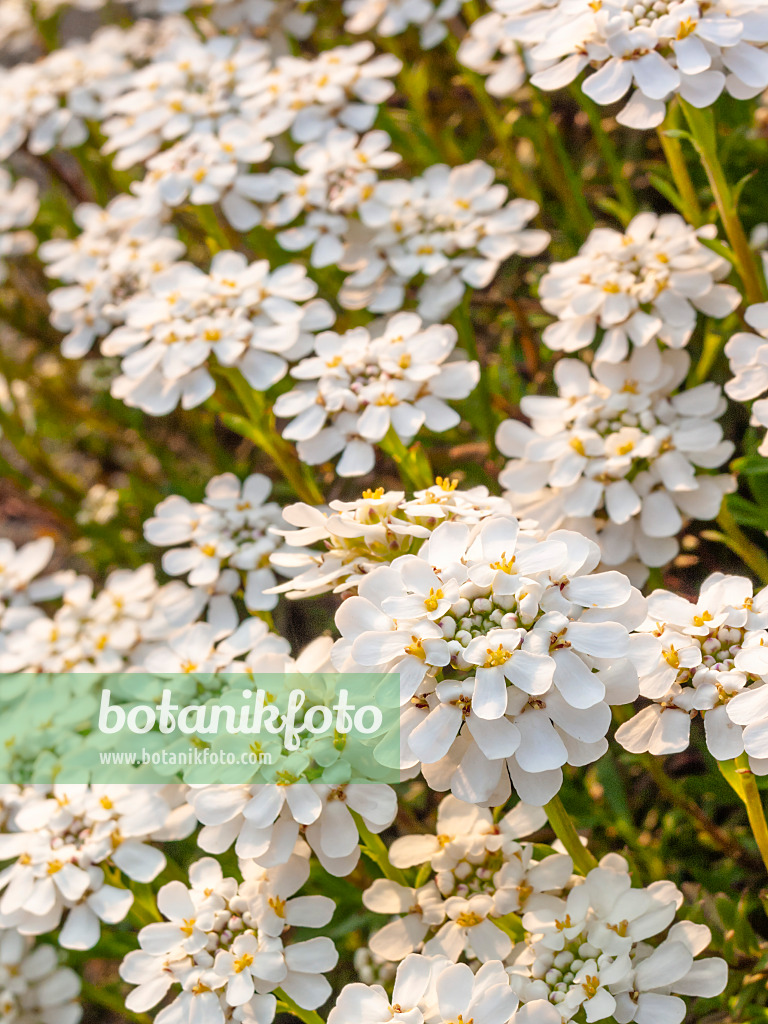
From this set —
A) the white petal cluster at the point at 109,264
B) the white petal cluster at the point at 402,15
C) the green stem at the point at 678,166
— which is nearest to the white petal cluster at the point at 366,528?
the green stem at the point at 678,166

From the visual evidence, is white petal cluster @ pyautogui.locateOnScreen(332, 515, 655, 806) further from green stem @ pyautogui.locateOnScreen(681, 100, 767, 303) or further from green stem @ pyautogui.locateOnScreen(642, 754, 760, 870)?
green stem @ pyautogui.locateOnScreen(681, 100, 767, 303)

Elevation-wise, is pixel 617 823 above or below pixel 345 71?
below

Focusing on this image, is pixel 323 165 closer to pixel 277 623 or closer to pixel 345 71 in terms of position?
pixel 345 71

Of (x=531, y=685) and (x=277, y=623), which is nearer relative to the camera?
(x=531, y=685)

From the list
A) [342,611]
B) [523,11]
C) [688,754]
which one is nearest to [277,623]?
[688,754]

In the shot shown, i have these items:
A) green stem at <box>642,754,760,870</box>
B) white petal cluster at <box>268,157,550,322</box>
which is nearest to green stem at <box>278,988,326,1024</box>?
green stem at <box>642,754,760,870</box>

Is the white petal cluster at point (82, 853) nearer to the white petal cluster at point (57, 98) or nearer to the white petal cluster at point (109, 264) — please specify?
the white petal cluster at point (109, 264)

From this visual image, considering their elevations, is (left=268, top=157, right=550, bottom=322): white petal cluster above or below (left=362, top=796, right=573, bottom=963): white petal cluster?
above

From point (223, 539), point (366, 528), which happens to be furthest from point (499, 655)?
point (223, 539)
